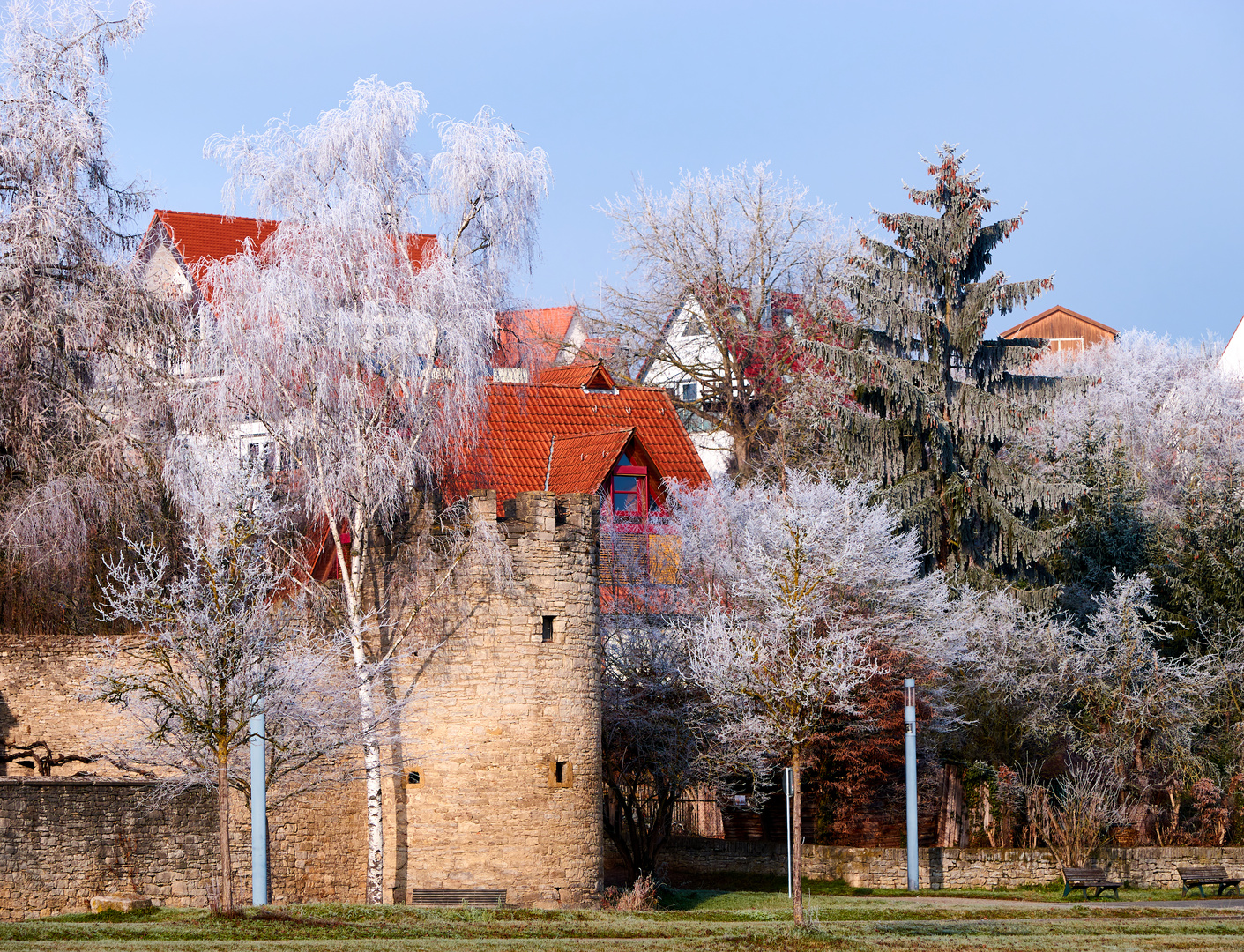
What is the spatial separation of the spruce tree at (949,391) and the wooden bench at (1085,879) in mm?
7427

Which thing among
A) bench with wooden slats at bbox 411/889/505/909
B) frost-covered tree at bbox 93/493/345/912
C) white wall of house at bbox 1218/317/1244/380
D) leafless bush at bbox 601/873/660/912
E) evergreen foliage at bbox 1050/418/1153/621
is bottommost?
leafless bush at bbox 601/873/660/912

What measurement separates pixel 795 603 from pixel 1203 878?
8673mm

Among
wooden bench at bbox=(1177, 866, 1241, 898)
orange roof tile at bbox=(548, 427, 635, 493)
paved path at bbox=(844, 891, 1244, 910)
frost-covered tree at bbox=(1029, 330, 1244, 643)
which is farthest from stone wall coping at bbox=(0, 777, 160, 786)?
frost-covered tree at bbox=(1029, 330, 1244, 643)

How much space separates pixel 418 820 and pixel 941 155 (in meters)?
18.4

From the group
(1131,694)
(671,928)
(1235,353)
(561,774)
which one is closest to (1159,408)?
(1235,353)

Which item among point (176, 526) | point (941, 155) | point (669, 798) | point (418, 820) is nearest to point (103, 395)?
point (176, 526)

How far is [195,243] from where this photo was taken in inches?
1620

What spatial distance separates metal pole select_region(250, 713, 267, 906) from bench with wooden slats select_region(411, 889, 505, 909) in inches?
177

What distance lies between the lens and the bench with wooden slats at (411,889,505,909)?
20.2m

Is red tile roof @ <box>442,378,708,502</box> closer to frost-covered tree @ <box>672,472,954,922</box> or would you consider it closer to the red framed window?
the red framed window

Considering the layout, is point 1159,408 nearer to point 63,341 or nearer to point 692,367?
point 692,367

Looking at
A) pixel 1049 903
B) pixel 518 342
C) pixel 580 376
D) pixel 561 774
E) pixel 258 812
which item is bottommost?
pixel 1049 903

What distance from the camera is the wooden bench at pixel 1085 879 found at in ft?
74.8

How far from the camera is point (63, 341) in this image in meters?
23.7
